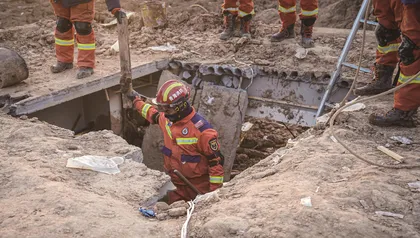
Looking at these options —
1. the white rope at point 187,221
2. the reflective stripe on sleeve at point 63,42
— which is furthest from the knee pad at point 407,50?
the reflective stripe on sleeve at point 63,42

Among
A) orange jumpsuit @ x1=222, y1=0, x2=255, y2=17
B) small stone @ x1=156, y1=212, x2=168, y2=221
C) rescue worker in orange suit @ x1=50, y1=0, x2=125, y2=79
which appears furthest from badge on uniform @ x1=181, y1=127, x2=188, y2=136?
orange jumpsuit @ x1=222, y1=0, x2=255, y2=17

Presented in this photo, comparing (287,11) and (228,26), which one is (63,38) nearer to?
(228,26)

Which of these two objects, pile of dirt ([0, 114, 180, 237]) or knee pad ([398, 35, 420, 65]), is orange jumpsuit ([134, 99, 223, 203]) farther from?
knee pad ([398, 35, 420, 65])

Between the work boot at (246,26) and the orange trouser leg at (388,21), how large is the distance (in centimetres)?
281

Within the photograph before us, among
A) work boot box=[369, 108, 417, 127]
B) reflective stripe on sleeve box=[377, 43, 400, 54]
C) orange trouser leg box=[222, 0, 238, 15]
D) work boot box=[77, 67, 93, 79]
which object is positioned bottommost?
work boot box=[77, 67, 93, 79]

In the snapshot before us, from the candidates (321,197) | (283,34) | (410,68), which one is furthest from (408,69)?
(283,34)

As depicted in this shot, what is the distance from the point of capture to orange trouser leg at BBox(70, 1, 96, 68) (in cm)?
530

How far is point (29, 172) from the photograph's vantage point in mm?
3438

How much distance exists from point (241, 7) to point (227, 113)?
6.16 feet

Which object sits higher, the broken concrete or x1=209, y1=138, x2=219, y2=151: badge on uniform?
x1=209, y1=138, x2=219, y2=151: badge on uniform

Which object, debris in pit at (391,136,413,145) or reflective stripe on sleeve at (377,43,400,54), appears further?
reflective stripe on sleeve at (377,43,400,54)

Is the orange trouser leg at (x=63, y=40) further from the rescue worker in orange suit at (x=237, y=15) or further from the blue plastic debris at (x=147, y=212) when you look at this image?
the blue plastic debris at (x=147, y=212)

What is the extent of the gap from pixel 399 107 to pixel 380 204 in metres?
1.50

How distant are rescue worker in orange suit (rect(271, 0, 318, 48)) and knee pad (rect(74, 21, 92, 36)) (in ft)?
9.94
